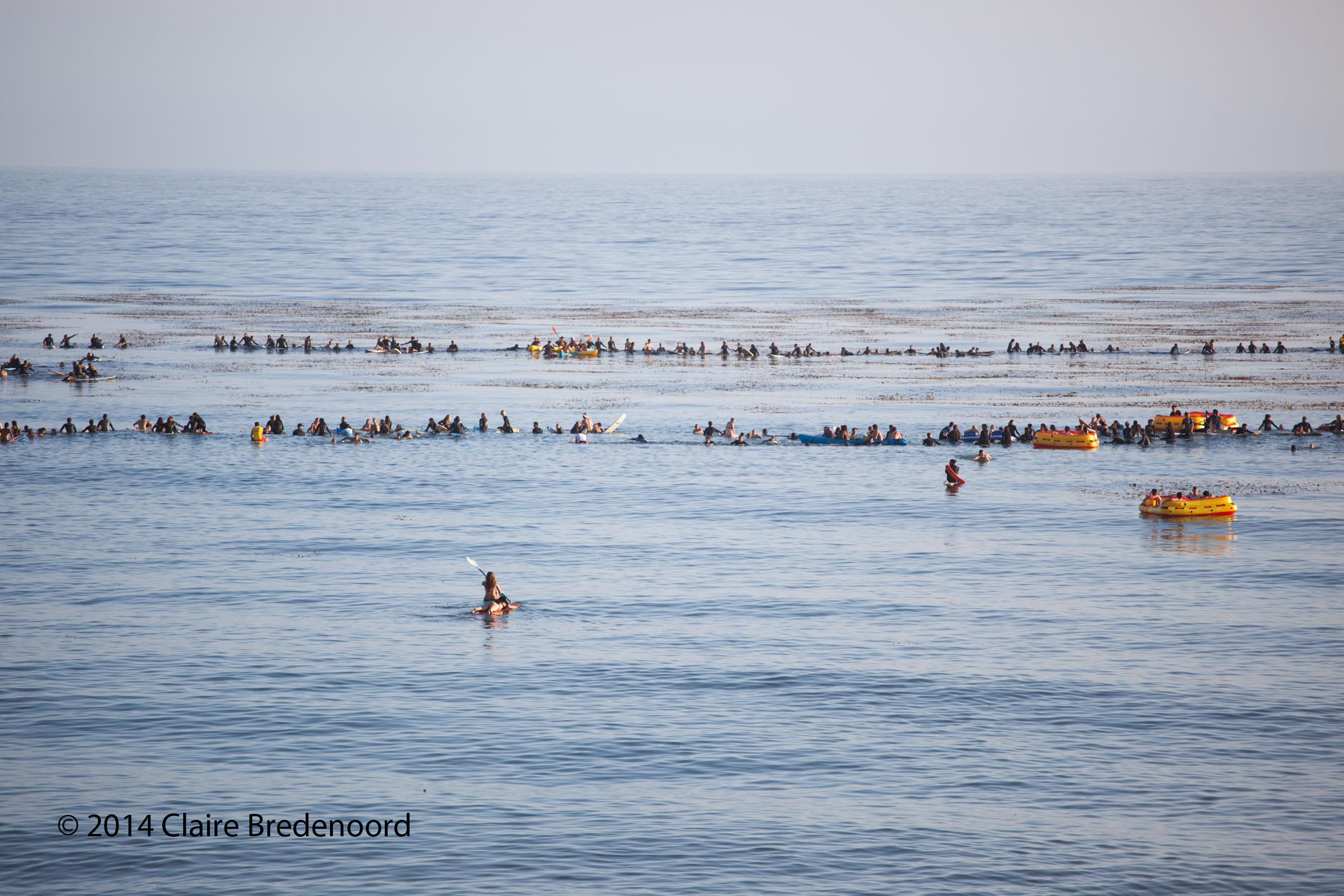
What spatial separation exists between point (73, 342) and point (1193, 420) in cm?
8659

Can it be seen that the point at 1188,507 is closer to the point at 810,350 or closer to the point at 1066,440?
the point at 1066,440

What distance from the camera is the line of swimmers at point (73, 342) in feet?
333

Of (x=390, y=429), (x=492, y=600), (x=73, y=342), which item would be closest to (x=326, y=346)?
(x=73, y=342)

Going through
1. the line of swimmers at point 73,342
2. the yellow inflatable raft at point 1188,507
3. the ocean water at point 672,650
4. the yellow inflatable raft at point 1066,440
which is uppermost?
the line of swimmers at point 73,342

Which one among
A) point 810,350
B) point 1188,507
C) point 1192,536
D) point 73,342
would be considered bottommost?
point 1192,536

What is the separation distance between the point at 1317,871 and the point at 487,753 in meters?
18.4

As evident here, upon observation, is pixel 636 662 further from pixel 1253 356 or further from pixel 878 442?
pixel 1253 356

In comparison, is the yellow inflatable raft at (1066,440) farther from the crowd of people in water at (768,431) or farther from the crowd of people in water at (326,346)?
the crowd of people in water at (326,346)

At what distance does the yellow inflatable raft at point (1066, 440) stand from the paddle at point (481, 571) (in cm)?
3626

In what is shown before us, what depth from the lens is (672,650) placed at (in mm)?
39094

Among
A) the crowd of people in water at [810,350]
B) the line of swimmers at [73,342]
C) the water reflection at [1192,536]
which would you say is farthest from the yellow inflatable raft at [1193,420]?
the line of swimmers at [73,342]

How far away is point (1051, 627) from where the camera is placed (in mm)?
41469

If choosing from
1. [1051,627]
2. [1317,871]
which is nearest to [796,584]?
[1051,627]

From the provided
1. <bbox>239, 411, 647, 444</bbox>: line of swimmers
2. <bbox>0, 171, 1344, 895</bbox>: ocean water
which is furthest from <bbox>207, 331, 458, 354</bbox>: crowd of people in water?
<bbox>239, 411, 647, 444</bbox>: line of swimmers
